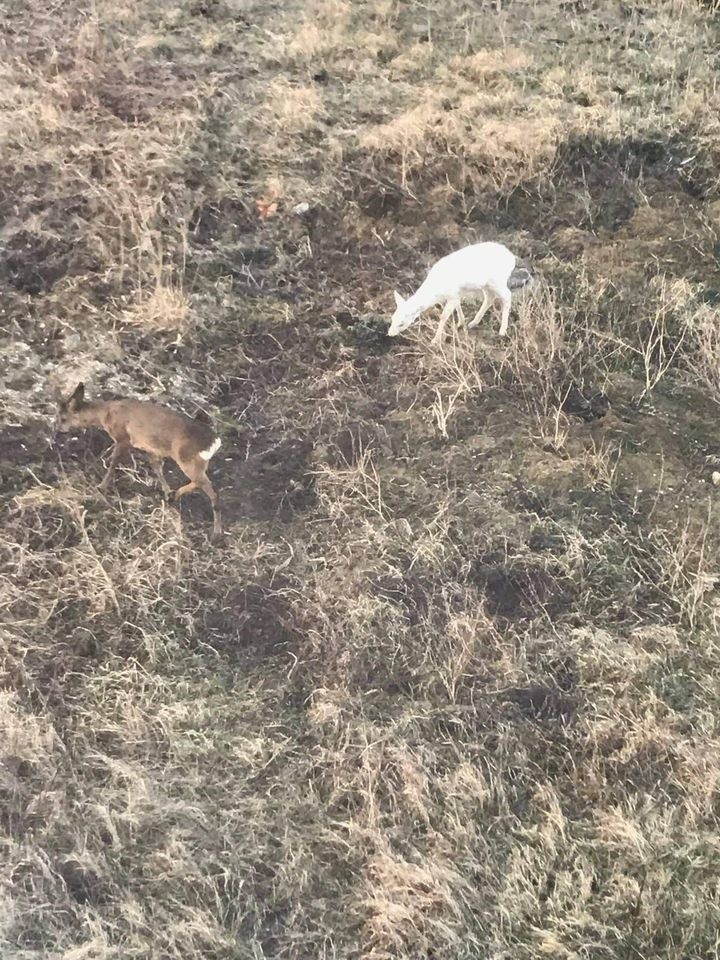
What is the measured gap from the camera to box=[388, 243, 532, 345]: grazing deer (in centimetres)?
376

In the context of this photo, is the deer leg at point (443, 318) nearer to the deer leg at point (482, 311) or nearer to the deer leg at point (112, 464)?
the deer leg at point (482, 311)

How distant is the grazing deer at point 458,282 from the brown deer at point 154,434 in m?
1.08

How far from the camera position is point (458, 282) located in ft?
12.4

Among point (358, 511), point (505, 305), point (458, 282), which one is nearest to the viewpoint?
point (358, 511)

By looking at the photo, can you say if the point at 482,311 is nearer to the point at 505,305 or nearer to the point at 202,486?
the point at 505,305

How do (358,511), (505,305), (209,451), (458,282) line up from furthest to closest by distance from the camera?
(505,305) → (458,282) → (358,511) → (209,451)

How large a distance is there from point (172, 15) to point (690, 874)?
5778mm

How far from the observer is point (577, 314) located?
13.4 feet

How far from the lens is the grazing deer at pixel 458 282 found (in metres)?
3.76

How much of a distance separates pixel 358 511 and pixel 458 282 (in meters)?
1.15

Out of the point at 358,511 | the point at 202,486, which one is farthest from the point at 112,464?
the point at 358,511

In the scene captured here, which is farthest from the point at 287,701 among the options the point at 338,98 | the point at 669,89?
the point at 669,89

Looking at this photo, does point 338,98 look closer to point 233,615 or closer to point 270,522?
point 270,522

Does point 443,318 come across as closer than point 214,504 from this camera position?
No
